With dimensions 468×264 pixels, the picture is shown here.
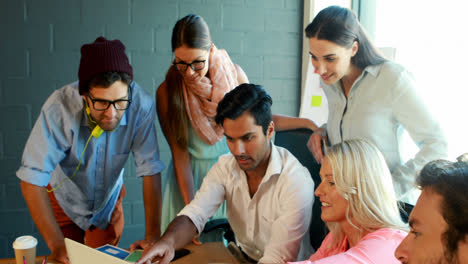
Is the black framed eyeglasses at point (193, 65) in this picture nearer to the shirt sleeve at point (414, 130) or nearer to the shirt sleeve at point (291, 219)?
the shirt sleeve at point (291, 219)

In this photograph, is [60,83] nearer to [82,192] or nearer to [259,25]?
[82,192]

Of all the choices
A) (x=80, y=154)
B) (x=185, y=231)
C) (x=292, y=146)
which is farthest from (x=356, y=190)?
(x=80, y=154)

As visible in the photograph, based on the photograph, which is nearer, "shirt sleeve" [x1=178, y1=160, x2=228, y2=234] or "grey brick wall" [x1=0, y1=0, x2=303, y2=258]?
"shirt sleeve" [x1=178, y1=160, x2=228, y2=234]

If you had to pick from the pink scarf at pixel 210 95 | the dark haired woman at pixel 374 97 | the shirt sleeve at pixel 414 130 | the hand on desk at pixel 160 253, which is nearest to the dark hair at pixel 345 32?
the dark haired woman at pixel 374 97

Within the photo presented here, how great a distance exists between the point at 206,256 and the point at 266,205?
32cm

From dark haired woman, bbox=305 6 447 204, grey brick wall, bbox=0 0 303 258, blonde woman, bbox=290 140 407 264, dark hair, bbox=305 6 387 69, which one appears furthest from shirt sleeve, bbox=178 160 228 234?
grey brick wall, bbox=0 0 303 258

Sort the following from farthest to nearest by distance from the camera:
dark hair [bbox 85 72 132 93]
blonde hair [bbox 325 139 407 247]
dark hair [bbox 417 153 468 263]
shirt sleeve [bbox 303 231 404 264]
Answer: dark hair [bbox 85 72 132 93]
blonde hair [bbox 325 139 407 247]
shirt sleeve [bbox 303 231 404 264]
dark hair [bbox 417 153 468 263]

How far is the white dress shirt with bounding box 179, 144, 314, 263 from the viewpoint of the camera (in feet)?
4.58

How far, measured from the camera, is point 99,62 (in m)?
1.51

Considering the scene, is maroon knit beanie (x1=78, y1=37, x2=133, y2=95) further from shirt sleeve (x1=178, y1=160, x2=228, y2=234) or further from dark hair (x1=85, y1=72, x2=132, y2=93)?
shirt sleeve (x1=178, y1=160, x2=228, y2=234)

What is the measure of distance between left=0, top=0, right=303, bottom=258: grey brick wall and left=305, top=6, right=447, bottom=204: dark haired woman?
155 cm

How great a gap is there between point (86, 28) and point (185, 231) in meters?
1.77

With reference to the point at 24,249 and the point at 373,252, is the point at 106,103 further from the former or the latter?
the point at 373,252

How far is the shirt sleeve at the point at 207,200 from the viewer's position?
5.28ft
